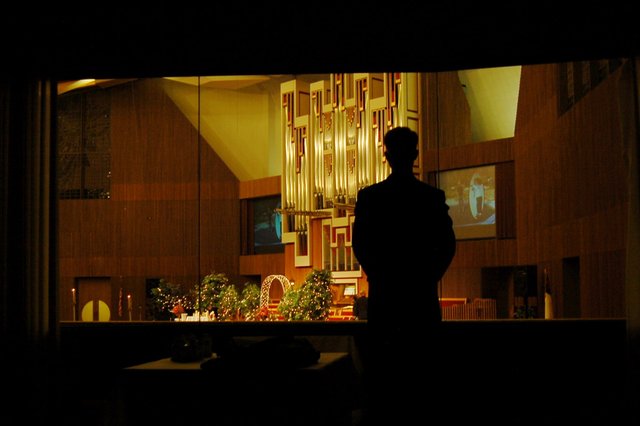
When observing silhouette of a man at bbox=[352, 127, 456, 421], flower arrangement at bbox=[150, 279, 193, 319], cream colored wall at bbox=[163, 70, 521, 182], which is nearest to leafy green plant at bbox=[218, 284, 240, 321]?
flower arrangement at bbox=[150, 279, 193, 319]

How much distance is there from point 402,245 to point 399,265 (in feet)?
0.22

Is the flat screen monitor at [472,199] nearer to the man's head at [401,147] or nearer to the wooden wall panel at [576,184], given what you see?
the wooden wall panel at [576,184]

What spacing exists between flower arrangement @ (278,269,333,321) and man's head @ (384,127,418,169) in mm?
4110

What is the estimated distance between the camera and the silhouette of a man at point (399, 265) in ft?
7.92

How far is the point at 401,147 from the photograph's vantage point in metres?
2.59

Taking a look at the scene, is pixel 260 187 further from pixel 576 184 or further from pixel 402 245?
pixel 402 245

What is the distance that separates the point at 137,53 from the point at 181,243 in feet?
14.0

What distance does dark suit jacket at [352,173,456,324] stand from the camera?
2.48 metres

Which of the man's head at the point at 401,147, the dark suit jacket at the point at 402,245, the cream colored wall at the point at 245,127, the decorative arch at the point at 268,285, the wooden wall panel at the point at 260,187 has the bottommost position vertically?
the decorative arch at the point at 268,285

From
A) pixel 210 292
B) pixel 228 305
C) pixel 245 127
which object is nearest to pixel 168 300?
pixel 210 292

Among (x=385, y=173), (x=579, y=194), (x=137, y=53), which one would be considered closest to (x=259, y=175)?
(x=385, y=173)

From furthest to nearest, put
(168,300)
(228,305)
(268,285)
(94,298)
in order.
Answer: (94,298)
(268,285)
(168,300)
(228,305)

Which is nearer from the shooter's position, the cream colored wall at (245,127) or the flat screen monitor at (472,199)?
the flat screen monitor at (472,199)

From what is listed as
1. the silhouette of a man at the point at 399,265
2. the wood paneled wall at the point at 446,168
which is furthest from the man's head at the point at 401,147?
the wood paneled wall at the point at 446,168
